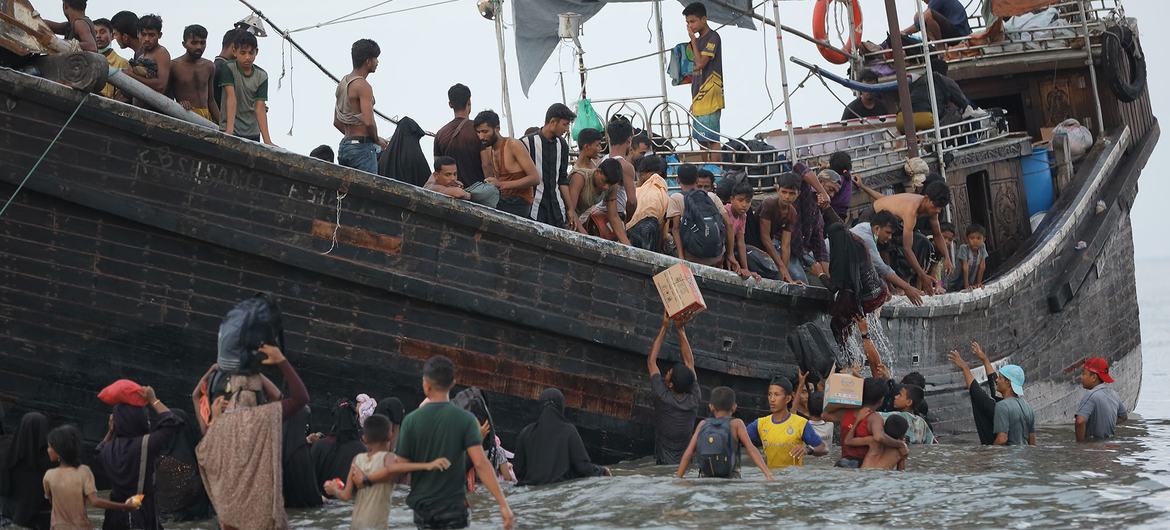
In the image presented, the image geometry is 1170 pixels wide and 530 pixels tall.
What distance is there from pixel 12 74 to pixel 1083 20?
463 inches

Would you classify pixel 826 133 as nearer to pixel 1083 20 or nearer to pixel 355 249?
pixel 1083 20

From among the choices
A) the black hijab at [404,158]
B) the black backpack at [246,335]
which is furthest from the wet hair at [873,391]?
the black backpack at [246,335]

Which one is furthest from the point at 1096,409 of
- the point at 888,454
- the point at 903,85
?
the point at 903,85

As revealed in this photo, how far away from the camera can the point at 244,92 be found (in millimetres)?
9680

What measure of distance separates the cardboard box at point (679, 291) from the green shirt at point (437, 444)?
2898 millimetres

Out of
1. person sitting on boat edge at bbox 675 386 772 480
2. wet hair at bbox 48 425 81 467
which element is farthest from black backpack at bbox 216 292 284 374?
person sitting on boat edge at bbox 675 386 772 480

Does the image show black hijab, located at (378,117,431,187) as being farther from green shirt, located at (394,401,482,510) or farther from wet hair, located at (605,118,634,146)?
green shirt, located at (394,401,482,510)

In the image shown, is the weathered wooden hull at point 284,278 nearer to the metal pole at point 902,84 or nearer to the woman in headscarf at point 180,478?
the woman in headscarf at point 180,478

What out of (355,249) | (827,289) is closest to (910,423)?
(827,289)

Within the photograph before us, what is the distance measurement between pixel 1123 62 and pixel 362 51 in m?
10.1

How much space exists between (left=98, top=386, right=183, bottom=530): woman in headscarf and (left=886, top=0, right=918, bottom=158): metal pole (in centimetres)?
874

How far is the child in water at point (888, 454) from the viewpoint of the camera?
9.11m

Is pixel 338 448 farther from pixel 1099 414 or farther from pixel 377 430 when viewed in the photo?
pixel 1099 414

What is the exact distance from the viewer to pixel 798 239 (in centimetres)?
1143
